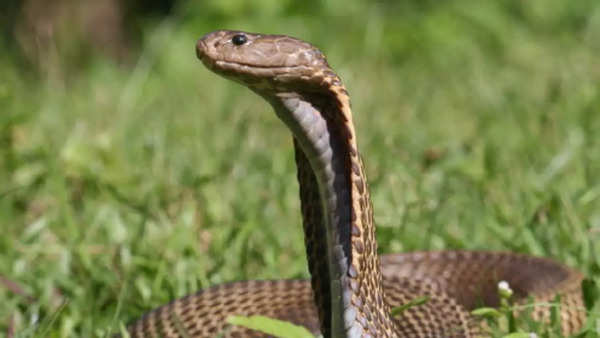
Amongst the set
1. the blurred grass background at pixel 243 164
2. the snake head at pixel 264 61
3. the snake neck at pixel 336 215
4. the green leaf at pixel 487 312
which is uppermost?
the snake head at pixel 264 61

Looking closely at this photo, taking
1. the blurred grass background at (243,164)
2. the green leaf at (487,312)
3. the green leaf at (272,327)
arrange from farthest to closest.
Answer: the blurred grass background at (243,164) → the green leaf at (487,312) → the green leaf at (272,327)

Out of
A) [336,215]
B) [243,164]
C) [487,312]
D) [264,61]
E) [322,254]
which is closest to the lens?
[264,61]

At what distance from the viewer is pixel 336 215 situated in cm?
222

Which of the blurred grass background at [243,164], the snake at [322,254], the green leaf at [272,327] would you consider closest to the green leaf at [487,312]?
the snake at [322,254]

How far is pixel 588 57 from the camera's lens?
6.83 meters

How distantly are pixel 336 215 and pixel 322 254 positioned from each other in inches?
7.7

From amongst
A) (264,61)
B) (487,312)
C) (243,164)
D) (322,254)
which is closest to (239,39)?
(264,61)

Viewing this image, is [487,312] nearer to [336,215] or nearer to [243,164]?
[336,215]

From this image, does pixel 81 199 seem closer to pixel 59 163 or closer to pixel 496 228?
pixel 59 163

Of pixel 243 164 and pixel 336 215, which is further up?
pixel 336 215

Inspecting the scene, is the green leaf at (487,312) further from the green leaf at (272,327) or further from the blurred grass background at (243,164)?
the green leaf at (272,327)

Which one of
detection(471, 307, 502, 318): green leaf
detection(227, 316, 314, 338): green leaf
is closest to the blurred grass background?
detection(471, 307, 502, 318): green leaf

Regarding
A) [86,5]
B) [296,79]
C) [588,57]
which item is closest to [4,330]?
[296,79]

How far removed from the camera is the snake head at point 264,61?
2.04m
